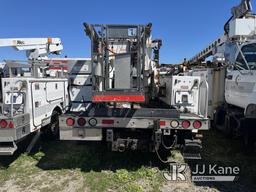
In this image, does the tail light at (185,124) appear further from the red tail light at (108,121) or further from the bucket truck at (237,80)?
the bucket truck at (237,80)

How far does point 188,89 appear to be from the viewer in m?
4.23

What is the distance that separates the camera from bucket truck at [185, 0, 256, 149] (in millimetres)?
4784

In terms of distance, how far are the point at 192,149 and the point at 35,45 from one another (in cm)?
746

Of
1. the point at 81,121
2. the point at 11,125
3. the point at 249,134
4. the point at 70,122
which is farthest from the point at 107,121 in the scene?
the point at 249,134

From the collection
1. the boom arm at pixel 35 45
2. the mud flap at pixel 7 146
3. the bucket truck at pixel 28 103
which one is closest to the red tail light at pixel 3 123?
the bucket truck at pixel 28 103

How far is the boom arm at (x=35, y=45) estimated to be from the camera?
838 centimetres

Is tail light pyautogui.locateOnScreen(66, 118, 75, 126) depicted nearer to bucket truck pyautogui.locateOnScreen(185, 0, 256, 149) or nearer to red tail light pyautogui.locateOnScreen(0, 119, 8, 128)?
red tail light pyautogui.locateOnScreen(0, 119, 8, 128)

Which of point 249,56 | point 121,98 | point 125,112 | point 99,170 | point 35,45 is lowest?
point 99,170

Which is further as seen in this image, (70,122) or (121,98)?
(70,122)

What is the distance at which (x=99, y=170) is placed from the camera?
4.18 meters

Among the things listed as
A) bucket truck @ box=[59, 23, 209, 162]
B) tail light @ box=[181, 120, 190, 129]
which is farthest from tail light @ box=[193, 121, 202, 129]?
tail light @ box=[181, 120, 190, 129]

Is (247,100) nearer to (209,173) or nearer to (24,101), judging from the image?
(209,173)

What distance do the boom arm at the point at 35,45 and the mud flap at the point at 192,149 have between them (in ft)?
20.5

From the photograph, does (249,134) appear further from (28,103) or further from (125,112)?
(28,103)
